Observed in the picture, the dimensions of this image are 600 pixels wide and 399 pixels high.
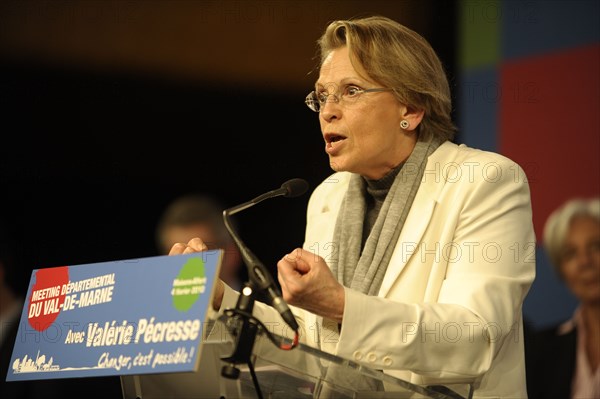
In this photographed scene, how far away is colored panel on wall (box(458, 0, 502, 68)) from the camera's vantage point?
4.16m

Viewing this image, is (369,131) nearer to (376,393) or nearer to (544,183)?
(376,393)

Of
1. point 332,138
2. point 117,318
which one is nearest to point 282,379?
point 117,318

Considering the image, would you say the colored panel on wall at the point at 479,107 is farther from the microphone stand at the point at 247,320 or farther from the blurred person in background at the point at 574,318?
the microphone stand at the point at 247,320

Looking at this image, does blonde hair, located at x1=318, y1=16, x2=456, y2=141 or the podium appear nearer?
the podium

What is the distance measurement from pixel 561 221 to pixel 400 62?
167 cm

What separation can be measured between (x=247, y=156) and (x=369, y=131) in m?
2.60

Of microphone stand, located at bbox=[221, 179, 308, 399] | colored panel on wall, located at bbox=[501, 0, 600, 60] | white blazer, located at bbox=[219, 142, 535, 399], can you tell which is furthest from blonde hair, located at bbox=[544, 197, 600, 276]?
microphone stand, located at bbox=[221, 179, 308, 399]

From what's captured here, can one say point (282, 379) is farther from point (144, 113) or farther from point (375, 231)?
point (144, 113)

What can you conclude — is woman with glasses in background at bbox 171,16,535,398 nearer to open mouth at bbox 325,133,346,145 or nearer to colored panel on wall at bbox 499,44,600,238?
open mouth at bbox 325,133,346,145

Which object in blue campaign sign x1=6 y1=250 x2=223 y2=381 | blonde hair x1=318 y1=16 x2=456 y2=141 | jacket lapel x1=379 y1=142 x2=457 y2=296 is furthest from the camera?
blonde hair x1=318 y1=16 x2=456 y2=141

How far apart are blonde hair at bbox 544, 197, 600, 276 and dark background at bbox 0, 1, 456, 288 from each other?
4.03ft

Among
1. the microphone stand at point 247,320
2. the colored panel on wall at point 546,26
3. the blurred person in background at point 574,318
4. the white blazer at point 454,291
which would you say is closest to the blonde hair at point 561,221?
the blurred person in background at point 574,318

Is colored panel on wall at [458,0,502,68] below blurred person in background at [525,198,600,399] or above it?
above

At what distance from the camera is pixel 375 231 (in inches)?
98.1
